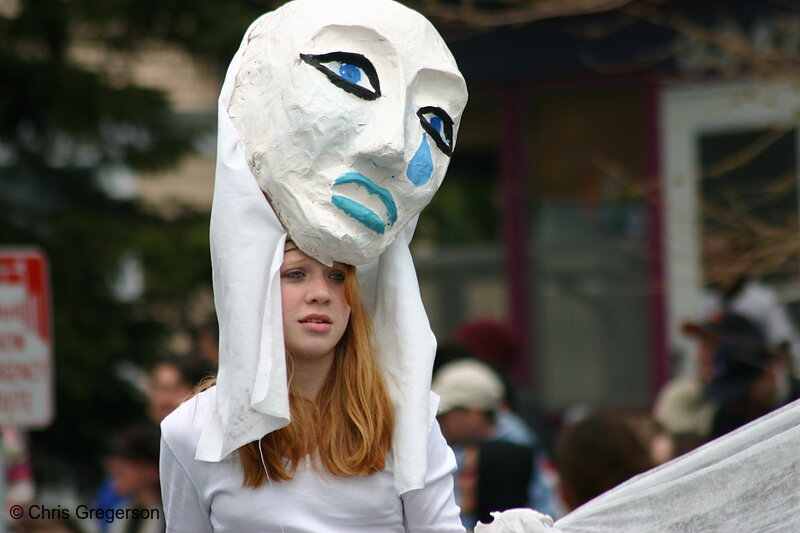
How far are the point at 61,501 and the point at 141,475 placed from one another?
3539 millimetres

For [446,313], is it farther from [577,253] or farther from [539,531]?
[539,531]

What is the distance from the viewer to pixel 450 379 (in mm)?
6410

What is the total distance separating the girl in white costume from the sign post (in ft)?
9.47

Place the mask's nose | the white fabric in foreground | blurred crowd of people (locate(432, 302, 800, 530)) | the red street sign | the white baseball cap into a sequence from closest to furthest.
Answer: the mask's nose → the white fabric in foreground → blurred crowd of people (locate(432, 302, 800, 530)) → the red street sign → the white baseball cap

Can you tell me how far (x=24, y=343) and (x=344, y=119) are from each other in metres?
3.51

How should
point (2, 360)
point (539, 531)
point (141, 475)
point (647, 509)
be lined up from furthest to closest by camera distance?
point (2, 360), point (141, 475), point (647, 509), point (539, 531)

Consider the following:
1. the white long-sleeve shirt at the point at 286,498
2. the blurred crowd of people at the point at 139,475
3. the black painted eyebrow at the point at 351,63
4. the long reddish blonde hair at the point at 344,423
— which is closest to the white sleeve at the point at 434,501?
the white long-sleeve shirt at the point at 286,498

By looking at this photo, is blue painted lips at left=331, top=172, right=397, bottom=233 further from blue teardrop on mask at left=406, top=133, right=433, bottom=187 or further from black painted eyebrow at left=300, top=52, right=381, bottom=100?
black painted eyebrow at left=300, top=52, right=381, bottom=100

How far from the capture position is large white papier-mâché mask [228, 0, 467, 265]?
3.17 m

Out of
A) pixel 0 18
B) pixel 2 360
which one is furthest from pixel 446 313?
pixel 2 360

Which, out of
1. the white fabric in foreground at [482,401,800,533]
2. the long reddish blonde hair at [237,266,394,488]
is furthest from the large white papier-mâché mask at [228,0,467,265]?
the white fabric in foreground at [482,401,800,533]

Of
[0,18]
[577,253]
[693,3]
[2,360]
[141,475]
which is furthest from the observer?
[577,253]

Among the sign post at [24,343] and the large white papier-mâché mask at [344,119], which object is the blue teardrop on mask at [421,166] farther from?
the sign post at [24,343]

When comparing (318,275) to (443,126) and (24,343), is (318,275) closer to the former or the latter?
(443,126)
